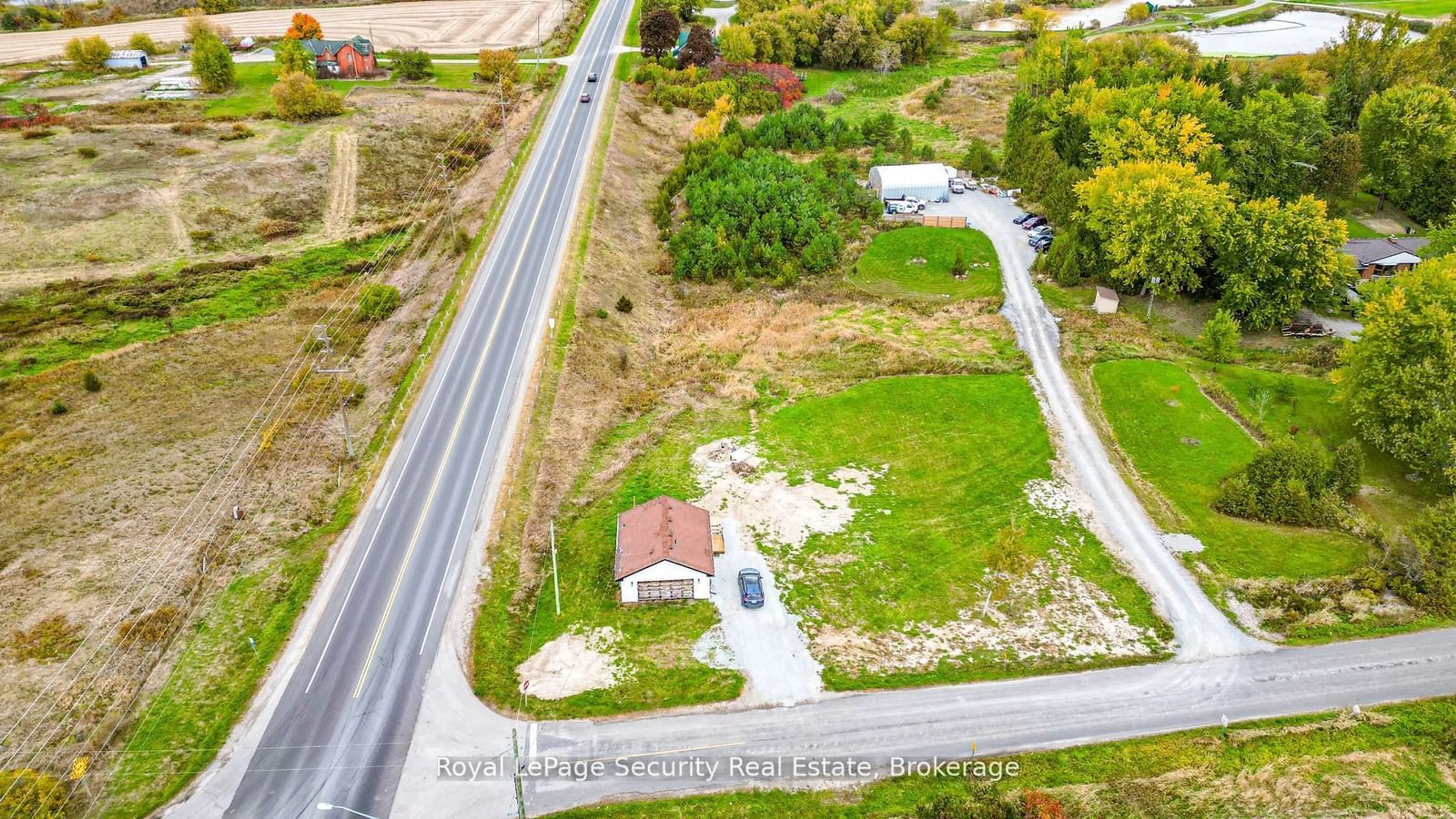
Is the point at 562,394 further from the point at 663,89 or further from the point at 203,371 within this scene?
the point at 663,89

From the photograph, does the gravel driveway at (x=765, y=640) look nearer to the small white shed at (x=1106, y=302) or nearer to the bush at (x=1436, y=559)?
the bush at (x=1436, y=559)

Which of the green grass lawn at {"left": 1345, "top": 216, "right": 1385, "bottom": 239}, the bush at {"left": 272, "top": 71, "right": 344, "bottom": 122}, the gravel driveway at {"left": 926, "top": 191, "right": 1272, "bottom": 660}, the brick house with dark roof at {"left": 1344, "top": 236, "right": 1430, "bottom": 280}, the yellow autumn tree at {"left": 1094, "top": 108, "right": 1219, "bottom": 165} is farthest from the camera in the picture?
the bush at {"left": 272, "top": 71, "right": 344, "bottom": 122}

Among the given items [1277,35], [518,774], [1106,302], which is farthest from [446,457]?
[1277,35]

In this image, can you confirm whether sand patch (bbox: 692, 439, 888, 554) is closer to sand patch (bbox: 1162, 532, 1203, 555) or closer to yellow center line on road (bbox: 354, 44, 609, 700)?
yellow center line on road (bbox: 354, 44, 609, 700)

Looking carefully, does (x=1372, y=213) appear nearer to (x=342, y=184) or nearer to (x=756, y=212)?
(x=756, y=212)

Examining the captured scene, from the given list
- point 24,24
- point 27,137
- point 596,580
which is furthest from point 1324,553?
point 24,24

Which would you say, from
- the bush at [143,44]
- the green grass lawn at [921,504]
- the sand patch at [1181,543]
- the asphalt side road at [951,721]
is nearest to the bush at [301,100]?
the bush at [143,44]

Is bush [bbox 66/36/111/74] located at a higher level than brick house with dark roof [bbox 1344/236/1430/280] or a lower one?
higher

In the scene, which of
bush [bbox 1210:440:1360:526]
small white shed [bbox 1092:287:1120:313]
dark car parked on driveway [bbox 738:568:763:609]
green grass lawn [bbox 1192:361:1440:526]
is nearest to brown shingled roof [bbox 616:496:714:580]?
dark car parked on driveway [bbox 738:568:763:609]
